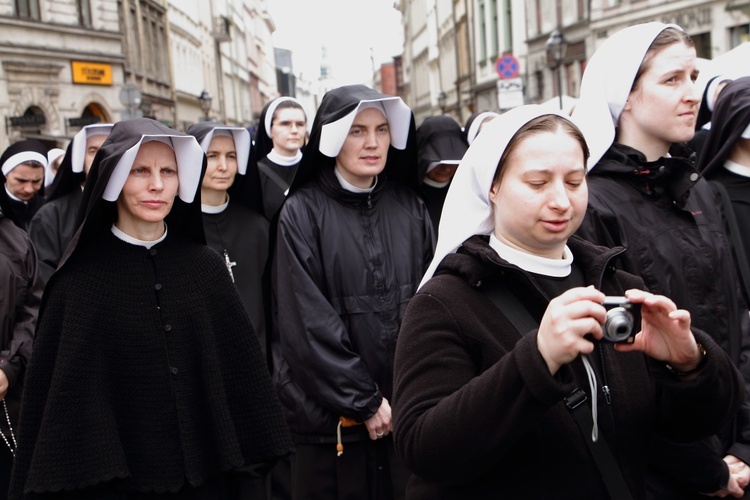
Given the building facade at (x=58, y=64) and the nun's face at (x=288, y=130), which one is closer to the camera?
the nun's face at (x=288, y=130)

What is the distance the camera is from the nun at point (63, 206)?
6727 mm

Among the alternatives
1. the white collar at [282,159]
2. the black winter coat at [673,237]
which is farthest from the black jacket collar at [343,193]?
the white collar at [282,159]

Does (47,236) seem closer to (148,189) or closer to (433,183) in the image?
(433,183)

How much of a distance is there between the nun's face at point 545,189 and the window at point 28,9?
2969cm

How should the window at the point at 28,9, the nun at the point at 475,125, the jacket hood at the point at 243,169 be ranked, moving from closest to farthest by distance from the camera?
the jacket hood at the point at 243,169 → the nun at the point at 475,125 → the window at the point at 28,9

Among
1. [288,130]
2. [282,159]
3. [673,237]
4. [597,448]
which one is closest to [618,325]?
[597,448]

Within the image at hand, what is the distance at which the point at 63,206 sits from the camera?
6914mm

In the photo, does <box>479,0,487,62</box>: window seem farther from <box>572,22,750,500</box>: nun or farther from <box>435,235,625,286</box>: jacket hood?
<box>435,235,625,286</box>: jacket hood

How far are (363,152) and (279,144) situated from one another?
396 centimetres

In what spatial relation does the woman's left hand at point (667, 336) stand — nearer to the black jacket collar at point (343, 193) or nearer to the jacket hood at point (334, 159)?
the black jacket collar at point (343, 193)

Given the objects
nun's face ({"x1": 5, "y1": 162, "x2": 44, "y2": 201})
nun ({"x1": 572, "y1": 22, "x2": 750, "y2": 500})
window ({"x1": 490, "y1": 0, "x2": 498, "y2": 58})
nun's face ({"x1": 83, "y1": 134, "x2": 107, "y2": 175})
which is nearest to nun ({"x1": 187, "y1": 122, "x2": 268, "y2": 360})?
nun's face ({"x1": 83, "y1": 134, "x2": 107, "y2": 175})

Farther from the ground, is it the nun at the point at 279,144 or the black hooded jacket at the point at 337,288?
the nun at the point at 279,144

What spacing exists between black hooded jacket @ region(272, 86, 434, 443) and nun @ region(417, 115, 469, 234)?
7.07 ft

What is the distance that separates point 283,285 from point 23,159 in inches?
216
